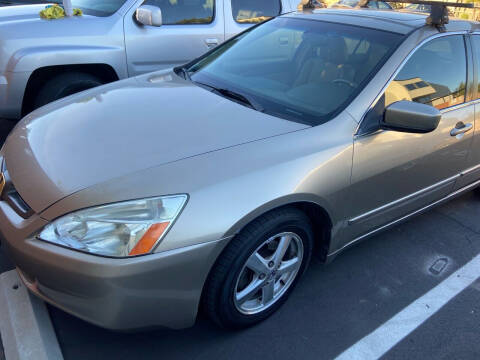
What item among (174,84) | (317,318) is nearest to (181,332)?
(317,318)

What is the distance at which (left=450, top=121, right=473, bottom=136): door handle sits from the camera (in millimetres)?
2744

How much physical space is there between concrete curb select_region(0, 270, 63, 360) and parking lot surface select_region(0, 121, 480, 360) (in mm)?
67

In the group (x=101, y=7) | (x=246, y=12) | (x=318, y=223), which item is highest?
(x=101, y=7)

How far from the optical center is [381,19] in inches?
109

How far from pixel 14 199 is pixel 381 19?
2424mm

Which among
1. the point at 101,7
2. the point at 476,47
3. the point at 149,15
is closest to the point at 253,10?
the point at 149,15

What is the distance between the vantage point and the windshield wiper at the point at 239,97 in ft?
7.90

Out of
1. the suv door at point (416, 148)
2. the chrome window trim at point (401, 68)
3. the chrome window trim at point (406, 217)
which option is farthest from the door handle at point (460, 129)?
the chrome window trim at point (406, 217)

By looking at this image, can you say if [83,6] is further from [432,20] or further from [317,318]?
[317,318]

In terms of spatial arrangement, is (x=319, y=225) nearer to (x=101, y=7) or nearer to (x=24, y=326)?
(x=24, y=326)

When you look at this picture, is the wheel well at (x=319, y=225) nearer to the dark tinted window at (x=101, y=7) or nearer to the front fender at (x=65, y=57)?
the front fender at (x=65, y=57)

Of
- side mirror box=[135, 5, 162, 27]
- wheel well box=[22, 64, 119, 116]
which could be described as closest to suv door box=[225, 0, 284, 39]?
side mirror box=[135, 5, 162, 27]

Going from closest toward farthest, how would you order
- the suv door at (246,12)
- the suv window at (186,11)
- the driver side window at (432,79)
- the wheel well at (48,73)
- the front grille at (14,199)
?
the front grille at (14,199)
the driver side window at (432,79)
the wheel well at (48,73)
the suv window at (186,11)
the suv door at (246,12)

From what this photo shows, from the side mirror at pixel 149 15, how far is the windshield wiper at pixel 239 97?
61.3 inches
